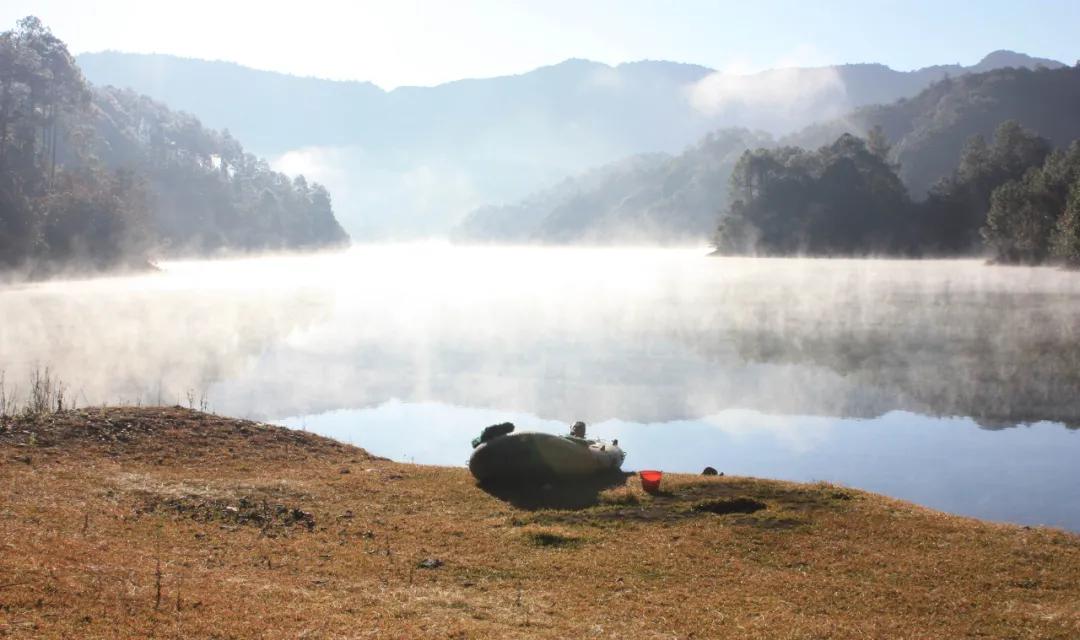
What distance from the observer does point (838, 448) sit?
71.1 feet

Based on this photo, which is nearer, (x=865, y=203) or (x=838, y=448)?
(x=838, y=448)

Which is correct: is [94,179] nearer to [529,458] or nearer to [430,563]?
[529,458]

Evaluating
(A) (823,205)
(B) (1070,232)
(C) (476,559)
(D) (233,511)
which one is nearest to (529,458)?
(C) (476,559)

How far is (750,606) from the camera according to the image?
9570 mm

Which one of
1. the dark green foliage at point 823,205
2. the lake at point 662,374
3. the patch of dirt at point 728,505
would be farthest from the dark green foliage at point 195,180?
the patch of dirt at point 728,505

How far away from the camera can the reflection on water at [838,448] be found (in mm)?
17312

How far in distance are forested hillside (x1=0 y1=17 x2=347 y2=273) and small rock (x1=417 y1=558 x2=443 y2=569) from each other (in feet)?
248

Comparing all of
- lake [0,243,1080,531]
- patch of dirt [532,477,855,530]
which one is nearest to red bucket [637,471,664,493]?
patch of dirt [532,477,855,530]

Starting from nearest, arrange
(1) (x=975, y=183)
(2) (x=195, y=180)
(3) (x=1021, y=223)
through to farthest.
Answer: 1. (3) (x=1021, y=223)
2. (1) (x=975, y=183)
3. (2) (x=195, y=180)

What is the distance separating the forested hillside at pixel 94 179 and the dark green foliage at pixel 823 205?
3459 inches

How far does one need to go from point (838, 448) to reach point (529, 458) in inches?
374

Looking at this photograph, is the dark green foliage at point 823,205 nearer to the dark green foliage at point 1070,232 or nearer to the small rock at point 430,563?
the dark green foliage at point 1070,232

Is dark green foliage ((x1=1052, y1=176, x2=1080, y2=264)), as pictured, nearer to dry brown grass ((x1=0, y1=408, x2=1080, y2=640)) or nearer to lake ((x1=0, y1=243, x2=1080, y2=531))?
lake ((x1=0, y1=243, x2=1080, y2=531))

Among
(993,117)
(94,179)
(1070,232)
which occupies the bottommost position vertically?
(1070,232)
